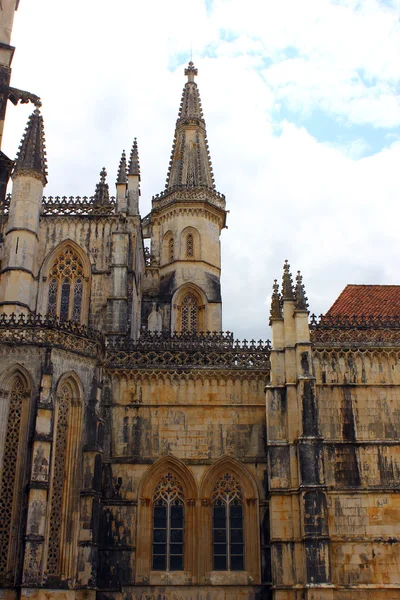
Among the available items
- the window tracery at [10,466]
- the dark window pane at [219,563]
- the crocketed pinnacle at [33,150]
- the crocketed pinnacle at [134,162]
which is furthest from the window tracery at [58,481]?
the crocketed pinnacle at [134,162]

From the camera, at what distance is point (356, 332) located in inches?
992

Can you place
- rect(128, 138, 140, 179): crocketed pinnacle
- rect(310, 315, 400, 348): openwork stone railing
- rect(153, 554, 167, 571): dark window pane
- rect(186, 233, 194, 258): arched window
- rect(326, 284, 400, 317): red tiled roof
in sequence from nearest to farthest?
rect(153, 554, 167, 571): dark window pane, rect(310, 315, 400, 348): openwork stone railing, rect(326, 284, 400, 317): red tiled roof, rect(128, 138, 140, 179): crocketed pinnacle, rect(186, 233, 194, 258): arched window

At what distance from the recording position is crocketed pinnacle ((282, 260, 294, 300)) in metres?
25.5

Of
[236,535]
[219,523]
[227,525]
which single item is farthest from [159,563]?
[236,535]

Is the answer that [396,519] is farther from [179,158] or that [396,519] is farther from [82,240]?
[179,158]

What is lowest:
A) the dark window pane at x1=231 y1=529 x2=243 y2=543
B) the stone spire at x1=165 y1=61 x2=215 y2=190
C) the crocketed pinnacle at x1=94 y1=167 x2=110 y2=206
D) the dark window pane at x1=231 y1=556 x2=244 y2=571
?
the dark window pane at x1=231 y1=556 x2=244 y2=571

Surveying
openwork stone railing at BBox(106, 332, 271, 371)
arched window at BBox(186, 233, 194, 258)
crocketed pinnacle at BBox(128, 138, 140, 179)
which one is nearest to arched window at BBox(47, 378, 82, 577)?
openwork stone railing at BBox(106, 332, 271, 371)

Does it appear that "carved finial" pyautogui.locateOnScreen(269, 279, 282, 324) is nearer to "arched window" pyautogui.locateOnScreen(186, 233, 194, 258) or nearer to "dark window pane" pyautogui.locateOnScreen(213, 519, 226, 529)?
"dark window pane" pyautogui.locateOnScreen(213, 519, 226, 529)

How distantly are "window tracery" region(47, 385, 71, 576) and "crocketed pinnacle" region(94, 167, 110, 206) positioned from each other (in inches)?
445

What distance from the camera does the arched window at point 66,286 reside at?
29.9 metres

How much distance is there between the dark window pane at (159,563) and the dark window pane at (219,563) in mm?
1623

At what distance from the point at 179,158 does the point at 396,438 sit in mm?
20661

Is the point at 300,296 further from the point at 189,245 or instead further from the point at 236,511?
the point at 189,245

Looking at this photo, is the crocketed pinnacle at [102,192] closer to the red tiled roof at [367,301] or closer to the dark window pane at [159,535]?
the red tiled roof at [367,301]
